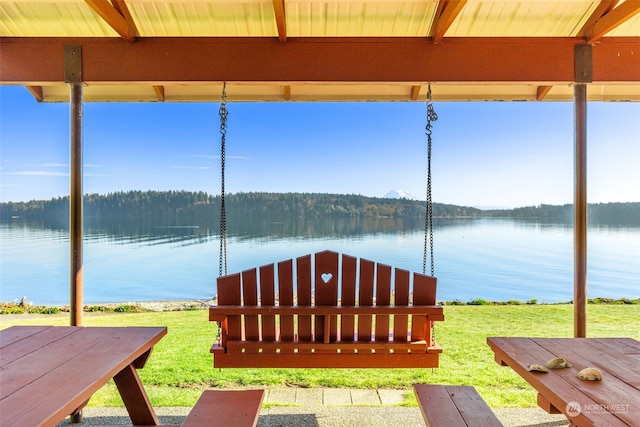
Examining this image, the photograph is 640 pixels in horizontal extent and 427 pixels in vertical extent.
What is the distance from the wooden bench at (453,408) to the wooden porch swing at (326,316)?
448mm

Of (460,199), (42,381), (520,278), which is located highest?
(460,199)

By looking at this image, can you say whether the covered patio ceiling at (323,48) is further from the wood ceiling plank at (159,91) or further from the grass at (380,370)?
the grass at (380,370)

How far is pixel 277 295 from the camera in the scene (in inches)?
99.0

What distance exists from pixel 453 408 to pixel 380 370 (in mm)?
2053

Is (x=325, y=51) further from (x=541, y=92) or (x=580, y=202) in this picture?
(x=580, y=202)

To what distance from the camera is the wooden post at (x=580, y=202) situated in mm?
2678

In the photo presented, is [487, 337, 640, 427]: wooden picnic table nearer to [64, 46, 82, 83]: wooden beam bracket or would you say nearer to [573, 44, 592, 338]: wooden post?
[573, 44, 592, 338]: wooden post

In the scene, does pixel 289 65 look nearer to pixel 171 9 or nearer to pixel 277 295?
pixel 171 9

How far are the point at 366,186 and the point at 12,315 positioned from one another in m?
15.0

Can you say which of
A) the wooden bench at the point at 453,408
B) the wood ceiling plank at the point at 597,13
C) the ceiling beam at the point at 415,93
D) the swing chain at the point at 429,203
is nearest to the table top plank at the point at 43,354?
the wooden bench at the point at 453,408

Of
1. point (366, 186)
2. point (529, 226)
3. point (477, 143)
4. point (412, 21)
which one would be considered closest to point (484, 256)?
point (529, 226)

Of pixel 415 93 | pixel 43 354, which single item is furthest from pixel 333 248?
pixel 43 354

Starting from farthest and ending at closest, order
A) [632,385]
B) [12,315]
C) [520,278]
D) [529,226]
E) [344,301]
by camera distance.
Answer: [529,226], [520,278], [12,315], [344,301], [632,385]

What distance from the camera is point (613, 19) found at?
8.14ft
